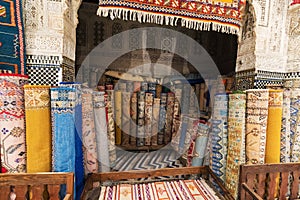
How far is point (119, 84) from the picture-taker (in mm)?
3236

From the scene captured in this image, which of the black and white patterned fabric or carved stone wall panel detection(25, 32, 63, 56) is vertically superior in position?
carved stone wall panel detection(25, 32, 63, 56)

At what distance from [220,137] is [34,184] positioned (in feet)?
5.56

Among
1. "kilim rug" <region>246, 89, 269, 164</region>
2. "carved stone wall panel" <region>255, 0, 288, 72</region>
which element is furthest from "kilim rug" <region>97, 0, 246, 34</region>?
"kilim rug" <region>246, 89, 269, 164</region>

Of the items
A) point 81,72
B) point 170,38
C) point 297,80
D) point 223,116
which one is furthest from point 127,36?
point 297,80

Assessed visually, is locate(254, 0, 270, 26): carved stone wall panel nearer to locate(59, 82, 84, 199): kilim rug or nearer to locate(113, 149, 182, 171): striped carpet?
locate(59, 82, 84, 199): kilim rug

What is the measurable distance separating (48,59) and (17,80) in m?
0.35

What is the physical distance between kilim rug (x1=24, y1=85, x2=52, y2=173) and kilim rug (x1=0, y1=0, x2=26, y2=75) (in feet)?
1.14

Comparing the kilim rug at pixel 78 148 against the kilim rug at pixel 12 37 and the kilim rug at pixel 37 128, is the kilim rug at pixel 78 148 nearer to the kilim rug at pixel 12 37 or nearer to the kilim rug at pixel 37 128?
the kilim rug at pixel 37 128

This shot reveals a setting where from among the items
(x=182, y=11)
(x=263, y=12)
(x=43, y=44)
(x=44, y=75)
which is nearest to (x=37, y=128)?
(x=44, y=75)

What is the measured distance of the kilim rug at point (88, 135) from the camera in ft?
5.68

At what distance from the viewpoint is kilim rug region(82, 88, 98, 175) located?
173 cm

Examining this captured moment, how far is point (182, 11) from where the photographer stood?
172 cm

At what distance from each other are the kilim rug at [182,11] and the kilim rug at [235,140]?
781 millimetres

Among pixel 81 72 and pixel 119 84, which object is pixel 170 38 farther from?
pixel 81 72
